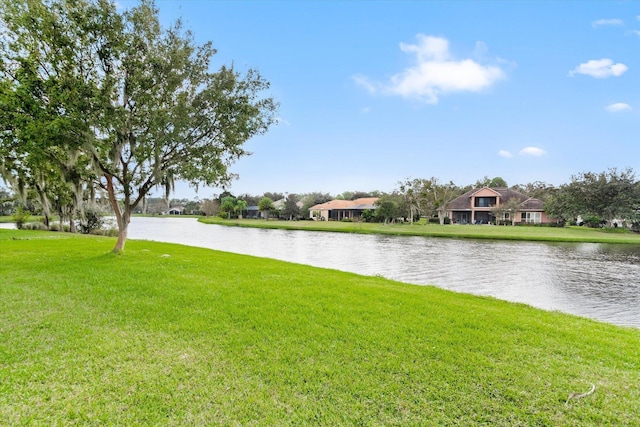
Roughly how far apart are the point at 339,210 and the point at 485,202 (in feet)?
78.3

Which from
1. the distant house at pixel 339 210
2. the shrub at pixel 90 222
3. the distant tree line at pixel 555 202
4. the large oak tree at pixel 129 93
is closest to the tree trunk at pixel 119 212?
the large oak tree at pixel 129 93

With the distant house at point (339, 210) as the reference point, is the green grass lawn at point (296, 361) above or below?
below

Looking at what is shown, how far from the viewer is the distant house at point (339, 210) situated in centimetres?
5853

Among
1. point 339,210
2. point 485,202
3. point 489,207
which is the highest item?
point 485,202

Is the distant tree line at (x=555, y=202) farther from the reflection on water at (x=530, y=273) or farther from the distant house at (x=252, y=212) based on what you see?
the reflection on water at (x=530, y=273)

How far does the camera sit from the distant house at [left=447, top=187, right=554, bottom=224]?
4634cm

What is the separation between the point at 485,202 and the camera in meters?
49.5

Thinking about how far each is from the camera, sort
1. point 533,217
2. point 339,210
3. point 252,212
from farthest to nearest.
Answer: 1. point 252,212
2. point 339,210
3. point 533,217

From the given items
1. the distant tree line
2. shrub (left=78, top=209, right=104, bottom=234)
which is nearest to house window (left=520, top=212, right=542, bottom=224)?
the distant tree line

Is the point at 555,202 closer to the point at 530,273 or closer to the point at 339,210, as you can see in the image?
the point at 339,210

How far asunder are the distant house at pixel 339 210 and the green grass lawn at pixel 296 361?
52.1 meters

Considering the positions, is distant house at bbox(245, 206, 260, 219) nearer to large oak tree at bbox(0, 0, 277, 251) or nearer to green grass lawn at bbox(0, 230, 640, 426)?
large oak tree at bbox(0, 0, 277, 251)

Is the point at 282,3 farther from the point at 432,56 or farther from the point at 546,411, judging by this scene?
the point at 546,411

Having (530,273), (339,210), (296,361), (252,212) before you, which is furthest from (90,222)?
(252,212)
